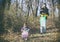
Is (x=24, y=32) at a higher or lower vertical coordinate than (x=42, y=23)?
lower

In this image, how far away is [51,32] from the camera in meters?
3.82

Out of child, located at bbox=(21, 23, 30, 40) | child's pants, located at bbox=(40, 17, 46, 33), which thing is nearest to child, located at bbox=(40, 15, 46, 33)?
child's pants, located at bbox=(40, 17, 46, 33)

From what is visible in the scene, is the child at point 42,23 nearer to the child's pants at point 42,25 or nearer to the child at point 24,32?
the child's pants at point 42,25

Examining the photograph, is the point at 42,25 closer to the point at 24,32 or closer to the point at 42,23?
the point at 42,23

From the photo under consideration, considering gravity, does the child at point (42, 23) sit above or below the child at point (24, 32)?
above

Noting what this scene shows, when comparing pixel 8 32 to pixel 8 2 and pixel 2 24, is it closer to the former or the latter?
pixel 2 24

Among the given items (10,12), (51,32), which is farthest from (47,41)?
(10,12)

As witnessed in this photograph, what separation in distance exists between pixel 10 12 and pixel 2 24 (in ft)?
0.71

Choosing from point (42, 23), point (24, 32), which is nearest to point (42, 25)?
point (42, 23)

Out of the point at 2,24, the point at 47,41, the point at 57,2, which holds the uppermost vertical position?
the point at 57,2

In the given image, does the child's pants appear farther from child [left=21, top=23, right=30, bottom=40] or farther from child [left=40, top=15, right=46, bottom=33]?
child [left=21, top=23, right=30, bottom=40]

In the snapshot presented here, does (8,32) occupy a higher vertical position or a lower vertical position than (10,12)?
lower

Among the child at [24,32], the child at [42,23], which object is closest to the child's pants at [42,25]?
the child at [42,23]

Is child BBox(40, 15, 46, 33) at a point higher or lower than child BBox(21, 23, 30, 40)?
higher
